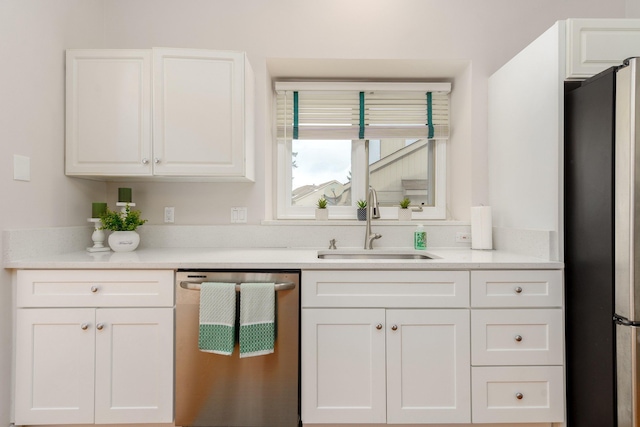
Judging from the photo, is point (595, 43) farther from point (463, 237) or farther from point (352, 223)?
point (352, 223)

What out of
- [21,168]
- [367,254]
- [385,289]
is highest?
[21,168]

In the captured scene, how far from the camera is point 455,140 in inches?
103

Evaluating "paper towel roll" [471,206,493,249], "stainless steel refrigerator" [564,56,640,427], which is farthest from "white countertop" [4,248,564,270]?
"paper towel roll" [471,206,493,249]

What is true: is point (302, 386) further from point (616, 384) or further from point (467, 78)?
point (467, 78)

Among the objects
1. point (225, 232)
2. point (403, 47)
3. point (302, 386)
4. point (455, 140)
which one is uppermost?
point (403, 47)

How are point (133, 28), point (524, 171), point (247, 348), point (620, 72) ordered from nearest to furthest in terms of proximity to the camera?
point (620, 72), point (247, 348), point (524, 171), point (133, 28)

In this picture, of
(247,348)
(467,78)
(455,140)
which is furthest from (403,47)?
(247,348)

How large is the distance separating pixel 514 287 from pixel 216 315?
Answer: 4.54 feet

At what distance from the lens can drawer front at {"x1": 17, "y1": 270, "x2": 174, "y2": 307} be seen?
5.54 ft

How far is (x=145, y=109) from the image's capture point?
204cm

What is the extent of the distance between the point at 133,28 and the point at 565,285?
2881mm

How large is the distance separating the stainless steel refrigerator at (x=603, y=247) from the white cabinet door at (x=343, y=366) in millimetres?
882

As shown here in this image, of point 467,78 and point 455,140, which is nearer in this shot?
point 467,78

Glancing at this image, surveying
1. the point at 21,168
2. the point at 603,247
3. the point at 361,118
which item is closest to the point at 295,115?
the point at 361,118
